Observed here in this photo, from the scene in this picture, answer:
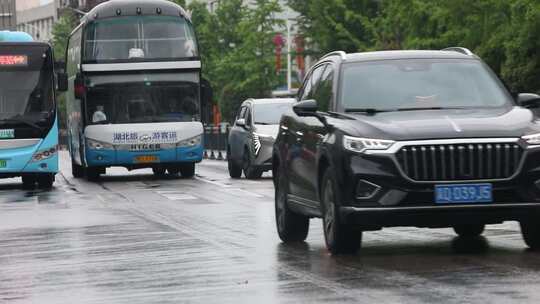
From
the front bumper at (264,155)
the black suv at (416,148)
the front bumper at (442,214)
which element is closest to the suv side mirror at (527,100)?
the black suv at (416,148)

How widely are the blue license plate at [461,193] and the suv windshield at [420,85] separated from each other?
4.20 ft

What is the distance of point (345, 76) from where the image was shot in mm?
13555

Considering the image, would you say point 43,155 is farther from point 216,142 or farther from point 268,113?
point 216,142

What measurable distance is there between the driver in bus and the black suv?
2056 cm

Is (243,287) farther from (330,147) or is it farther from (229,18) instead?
(229,18)

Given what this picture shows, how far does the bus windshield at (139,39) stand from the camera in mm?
34062

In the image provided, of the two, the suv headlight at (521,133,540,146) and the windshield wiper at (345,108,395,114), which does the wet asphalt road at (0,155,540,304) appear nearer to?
the suv headlight at (521,133,540,146)

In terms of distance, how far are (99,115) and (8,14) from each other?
6178 cm

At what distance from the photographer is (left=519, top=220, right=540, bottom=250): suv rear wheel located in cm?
1255

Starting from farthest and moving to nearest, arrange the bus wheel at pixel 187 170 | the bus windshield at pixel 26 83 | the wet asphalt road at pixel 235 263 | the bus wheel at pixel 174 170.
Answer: the bus wheel at pixel 174 170 → the bus wheel at pixel 187 170 → the bus windshield at pixel 26 83 → the wet asphalt road at pixel 235 263

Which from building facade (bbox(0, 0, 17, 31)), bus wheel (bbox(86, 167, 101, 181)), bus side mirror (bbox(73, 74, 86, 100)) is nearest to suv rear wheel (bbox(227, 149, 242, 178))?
bus wheel (bbox(86, 167, 101, 181))

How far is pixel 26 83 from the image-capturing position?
31.7 meters

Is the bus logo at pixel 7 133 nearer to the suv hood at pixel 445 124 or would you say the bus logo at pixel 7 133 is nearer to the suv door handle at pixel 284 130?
the suv door handle at pixel 284 130

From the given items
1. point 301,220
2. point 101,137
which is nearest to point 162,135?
point 101,137
